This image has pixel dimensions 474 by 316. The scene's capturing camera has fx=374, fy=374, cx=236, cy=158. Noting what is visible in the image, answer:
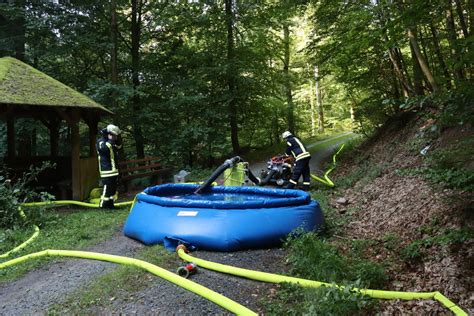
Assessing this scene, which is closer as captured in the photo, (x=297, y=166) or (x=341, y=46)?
(x=297, y=166)

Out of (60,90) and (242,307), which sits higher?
(60,90)

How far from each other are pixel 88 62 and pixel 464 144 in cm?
1600

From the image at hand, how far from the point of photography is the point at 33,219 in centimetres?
850

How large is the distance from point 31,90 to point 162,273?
882 cm

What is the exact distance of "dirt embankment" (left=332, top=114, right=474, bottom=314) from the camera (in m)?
→ 4.75

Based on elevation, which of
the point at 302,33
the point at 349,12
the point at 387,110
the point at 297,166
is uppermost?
the point at 302,33

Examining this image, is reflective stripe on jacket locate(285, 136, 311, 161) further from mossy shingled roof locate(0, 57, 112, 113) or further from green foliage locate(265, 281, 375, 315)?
green foliage locate(265, 281, 375, 315)

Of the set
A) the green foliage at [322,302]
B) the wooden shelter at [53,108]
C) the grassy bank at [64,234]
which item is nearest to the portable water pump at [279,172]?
the grassy bank at [64,234]

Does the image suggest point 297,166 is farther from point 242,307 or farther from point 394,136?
point 242,307

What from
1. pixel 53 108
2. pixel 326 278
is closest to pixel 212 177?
pixel 326 278

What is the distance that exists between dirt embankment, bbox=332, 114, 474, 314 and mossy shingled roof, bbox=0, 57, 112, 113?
8.42 m

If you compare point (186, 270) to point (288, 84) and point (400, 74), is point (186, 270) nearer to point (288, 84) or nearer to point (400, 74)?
point (400, 74)

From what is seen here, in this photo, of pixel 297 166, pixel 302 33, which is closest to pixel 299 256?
pixel 297 166

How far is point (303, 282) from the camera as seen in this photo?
461cm
